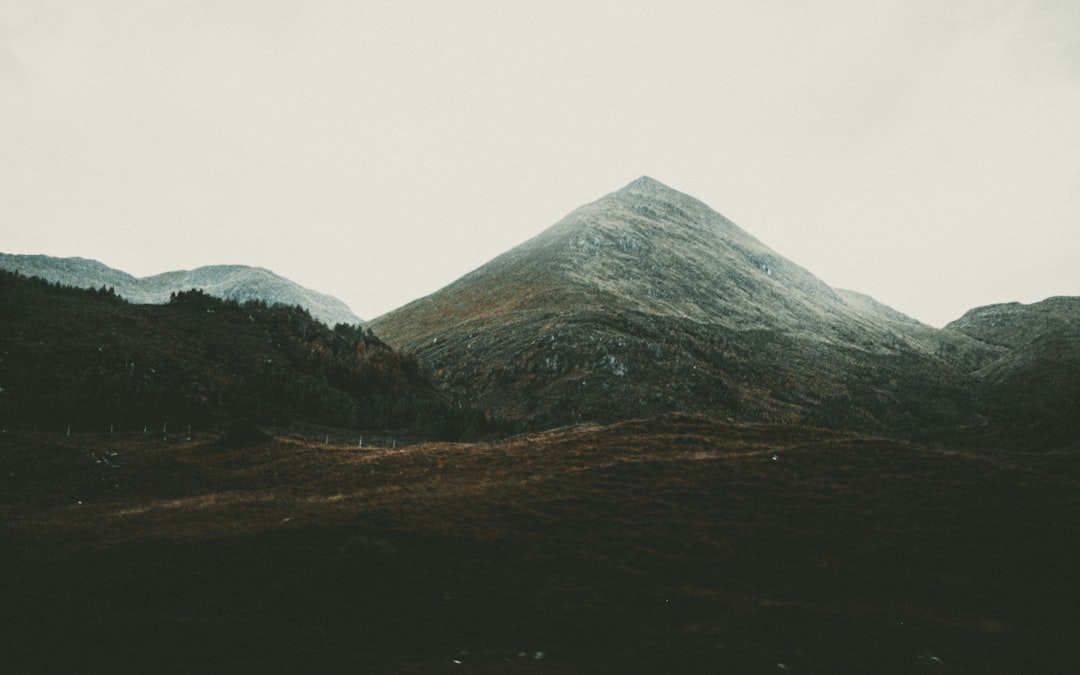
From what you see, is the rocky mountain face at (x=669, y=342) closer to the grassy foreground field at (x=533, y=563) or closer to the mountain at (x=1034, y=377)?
the mountain at (x=1034, y=377)

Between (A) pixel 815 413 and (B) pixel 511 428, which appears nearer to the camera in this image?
(B) pixel 511 428

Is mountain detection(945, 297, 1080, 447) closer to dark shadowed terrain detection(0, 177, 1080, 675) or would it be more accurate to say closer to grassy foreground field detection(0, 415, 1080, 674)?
dark shadowed terrain detection(0, 177, 1080, 675)

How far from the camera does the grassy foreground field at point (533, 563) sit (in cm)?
1456

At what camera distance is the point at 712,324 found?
11338cm

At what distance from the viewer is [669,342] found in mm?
90125

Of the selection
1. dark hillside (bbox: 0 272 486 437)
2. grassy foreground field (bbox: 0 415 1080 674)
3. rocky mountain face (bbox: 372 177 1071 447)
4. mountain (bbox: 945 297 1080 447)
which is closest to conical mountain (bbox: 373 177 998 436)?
rocky mountain face (bbox: 372 177 1071 447)

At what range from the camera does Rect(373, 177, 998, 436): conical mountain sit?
74.7 m

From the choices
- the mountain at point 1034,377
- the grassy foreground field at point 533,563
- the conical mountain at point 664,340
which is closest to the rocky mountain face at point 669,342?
the conical mountain at point 664,340

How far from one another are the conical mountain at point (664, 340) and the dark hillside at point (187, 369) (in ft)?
52.1

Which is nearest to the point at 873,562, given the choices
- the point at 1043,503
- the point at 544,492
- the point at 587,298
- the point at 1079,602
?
the point at 1079,602

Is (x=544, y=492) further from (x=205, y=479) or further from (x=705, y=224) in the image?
(x=705, y=224)

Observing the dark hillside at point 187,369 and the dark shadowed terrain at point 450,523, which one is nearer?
the dark shadowed terrain at point 450,523

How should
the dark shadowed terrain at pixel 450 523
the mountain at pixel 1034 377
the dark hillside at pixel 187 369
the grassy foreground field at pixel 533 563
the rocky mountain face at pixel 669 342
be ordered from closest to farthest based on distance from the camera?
the grassy foreground field at pixel 533 563 < the dark shadowed terrain at pixel 450 523 < the dark hillside at pixel 187 369 < the mountain at pixel 1034 377 < the rocky mountain face at pixel 669 342

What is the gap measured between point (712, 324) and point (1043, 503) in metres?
88.1
